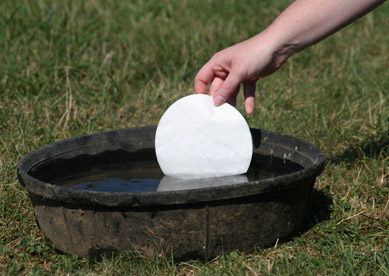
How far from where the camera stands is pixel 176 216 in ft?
7.38

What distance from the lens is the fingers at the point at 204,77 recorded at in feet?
9.37

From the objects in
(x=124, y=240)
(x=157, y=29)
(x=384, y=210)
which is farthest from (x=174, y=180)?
(x=157, y=29)

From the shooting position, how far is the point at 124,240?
2.31 metres

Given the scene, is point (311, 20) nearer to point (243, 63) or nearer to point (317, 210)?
point (243, 63)

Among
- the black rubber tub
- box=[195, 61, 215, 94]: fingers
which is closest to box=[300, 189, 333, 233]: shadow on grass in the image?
the black rubber tub

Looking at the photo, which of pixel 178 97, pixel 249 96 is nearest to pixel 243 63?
pixel 249 96

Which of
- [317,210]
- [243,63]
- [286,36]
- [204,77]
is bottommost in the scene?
[317,210]

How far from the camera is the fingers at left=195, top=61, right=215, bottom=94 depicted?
2.86 m

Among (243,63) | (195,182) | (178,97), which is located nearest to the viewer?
(243,63)

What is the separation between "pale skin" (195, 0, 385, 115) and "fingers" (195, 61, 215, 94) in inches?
5.4

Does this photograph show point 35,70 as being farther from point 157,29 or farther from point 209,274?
point 209,274

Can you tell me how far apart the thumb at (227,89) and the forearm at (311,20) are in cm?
22

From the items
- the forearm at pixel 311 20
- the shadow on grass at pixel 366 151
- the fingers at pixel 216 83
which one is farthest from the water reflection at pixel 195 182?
the shadow on grass at pixel 366 151

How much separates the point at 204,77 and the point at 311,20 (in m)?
0.65
